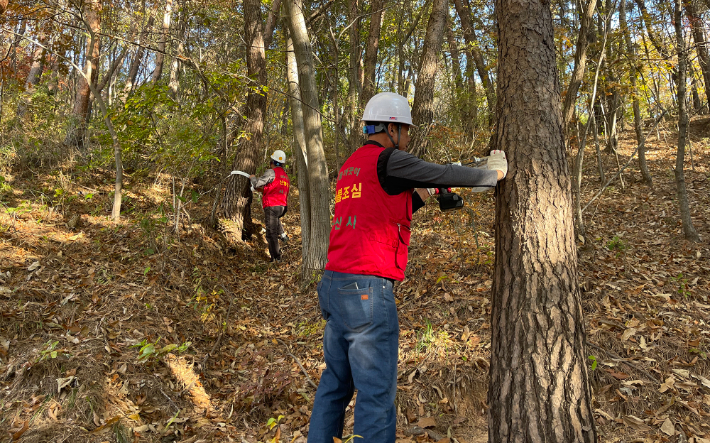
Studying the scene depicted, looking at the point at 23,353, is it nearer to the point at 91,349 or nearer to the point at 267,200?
the point at 91,349

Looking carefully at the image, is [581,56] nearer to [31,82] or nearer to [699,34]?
[699,34]

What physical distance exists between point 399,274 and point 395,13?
14.0 meters

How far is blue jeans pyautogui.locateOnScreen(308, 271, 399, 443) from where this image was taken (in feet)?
7.89

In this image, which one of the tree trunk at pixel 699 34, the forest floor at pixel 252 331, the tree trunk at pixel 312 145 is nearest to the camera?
the forest floor at pixel 252 331

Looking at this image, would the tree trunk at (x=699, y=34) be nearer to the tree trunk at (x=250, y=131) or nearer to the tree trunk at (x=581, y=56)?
the tree trunk at (x=581, y=56)

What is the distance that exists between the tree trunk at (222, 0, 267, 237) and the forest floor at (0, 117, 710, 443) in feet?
2.99

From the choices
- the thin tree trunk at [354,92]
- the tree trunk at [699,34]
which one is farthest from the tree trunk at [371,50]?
the tree trunk at [699,34]

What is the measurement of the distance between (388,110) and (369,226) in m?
0.80

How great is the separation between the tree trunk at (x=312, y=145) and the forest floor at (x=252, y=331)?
716 mm

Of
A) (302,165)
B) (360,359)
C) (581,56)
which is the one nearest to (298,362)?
(360,359)

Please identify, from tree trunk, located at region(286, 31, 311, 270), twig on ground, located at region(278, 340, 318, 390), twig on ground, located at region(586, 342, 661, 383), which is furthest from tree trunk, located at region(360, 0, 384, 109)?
twig on ground, located at region(586, 342, 661, 383)

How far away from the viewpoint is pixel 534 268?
2527 mm

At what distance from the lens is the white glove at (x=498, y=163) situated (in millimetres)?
2611

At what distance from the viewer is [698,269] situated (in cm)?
507
